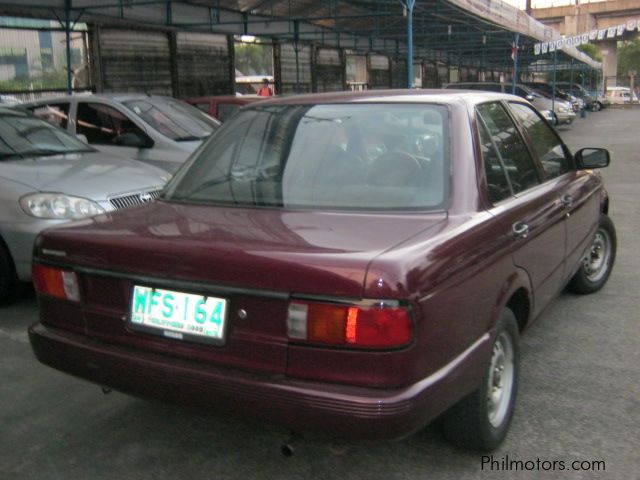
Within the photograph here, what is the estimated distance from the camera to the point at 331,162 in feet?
9.81

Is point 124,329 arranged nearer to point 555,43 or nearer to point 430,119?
point 430,119

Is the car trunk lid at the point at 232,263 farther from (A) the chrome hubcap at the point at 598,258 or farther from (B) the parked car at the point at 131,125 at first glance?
(B) the parked car at the point at 131,125

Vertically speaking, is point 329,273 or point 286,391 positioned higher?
point 329,273

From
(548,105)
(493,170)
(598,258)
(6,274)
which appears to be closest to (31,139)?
(6,274)

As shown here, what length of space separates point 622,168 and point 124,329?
11851 millimetres

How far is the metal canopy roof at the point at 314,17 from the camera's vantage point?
41.5 ft

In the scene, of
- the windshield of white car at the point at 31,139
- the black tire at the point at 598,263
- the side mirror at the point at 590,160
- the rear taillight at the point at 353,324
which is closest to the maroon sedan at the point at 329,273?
the rear taillight at the point at 353,324

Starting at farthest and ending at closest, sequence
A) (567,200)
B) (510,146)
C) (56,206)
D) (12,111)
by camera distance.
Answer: (12,111)
(56,206)
(567,200)
(510,146)

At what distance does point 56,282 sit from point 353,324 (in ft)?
4.29

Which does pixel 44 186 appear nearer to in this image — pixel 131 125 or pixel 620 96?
pixel 131 125

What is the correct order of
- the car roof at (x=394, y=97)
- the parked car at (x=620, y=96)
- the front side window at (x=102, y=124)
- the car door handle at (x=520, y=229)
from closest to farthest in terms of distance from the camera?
1. the car door handle at (x=520, y=229)
2. the car roof at (x=394, y=97)
3. the front side window at (x=102, y=124)
4. the parked car at (x=620, y=96)

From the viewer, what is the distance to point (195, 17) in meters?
15.8

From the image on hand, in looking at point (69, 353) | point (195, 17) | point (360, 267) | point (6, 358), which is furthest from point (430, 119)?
point (195, 17)

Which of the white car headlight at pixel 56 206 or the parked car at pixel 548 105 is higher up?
the parked car at pixel 548 105
